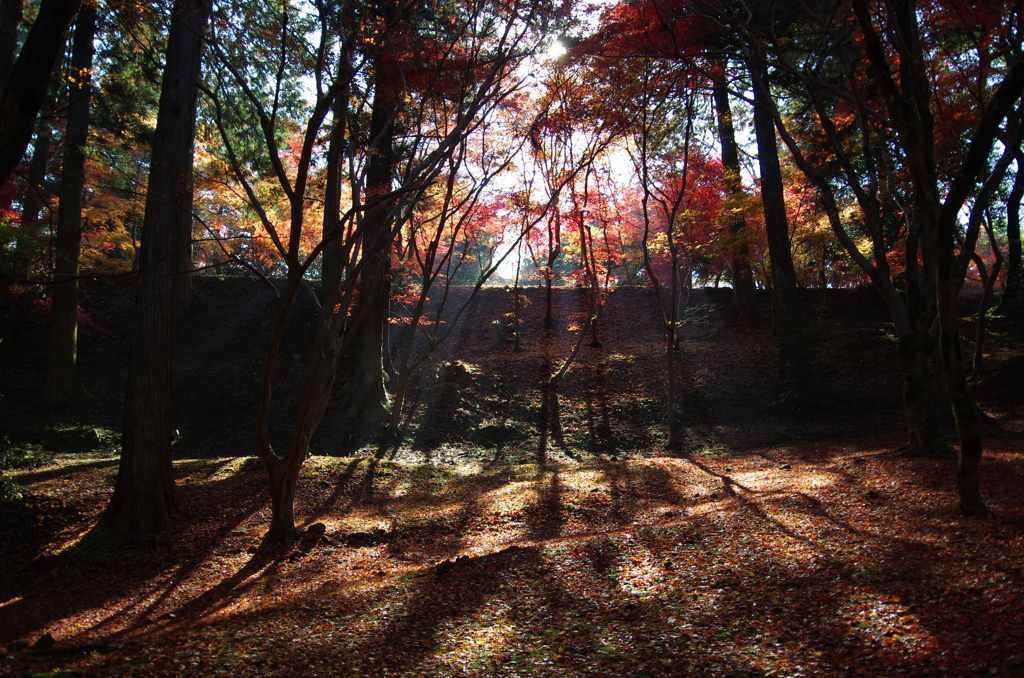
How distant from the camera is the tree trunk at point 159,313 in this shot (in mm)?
6418

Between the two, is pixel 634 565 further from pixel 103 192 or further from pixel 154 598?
pixel 103 192

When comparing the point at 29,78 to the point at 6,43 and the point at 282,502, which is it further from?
the point at 6,43

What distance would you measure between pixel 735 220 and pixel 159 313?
15440 millimetres

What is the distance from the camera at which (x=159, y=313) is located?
21.6ft

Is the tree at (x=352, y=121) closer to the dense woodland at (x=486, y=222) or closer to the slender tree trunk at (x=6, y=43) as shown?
the dense woodland at (x=486, y=222)

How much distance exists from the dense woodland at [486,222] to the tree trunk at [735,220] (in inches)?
5.0

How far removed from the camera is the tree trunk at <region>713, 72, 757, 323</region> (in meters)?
16.4

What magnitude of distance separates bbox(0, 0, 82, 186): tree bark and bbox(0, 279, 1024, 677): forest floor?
1809mm

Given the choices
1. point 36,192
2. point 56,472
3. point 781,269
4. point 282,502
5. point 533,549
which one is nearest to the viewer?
point 533,549

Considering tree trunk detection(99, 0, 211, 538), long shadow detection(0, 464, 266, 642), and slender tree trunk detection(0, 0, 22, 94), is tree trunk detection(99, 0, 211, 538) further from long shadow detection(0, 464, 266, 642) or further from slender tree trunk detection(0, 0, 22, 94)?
slender tree trunk detection(0, 0, 22, 94)

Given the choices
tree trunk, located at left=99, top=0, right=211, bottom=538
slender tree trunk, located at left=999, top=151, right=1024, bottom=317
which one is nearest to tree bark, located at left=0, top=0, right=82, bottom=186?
tree trunk, located at left=99, top=0, right=211, bottom=538

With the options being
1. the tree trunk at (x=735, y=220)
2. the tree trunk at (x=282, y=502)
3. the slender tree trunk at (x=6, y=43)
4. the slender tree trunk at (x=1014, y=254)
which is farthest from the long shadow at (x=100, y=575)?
the slender tree trunk at (x=1014, y=254)

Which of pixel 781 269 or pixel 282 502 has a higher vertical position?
pixel 781 269

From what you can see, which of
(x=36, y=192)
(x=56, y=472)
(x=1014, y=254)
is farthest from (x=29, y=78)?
(x=1014, y=254)
